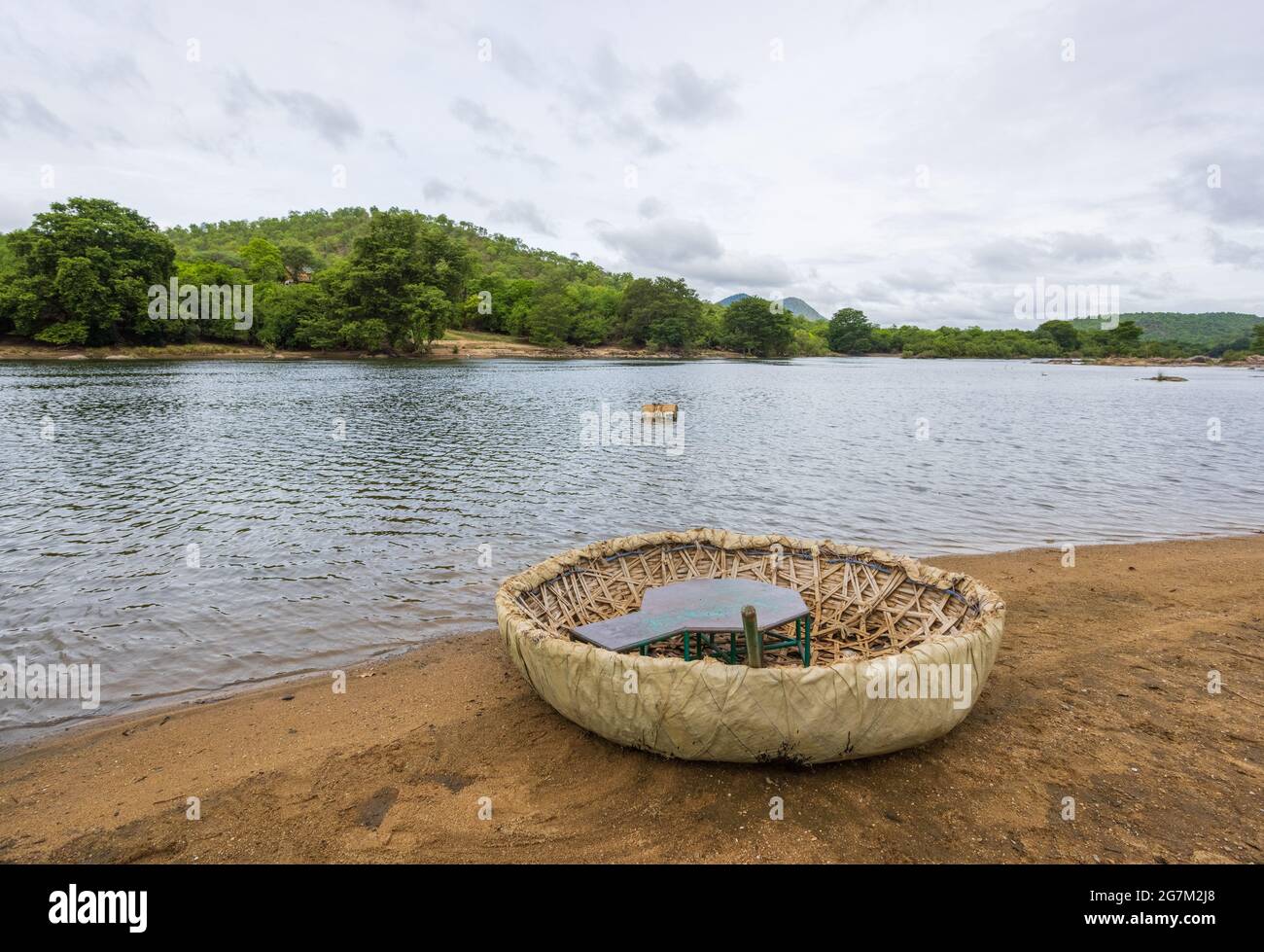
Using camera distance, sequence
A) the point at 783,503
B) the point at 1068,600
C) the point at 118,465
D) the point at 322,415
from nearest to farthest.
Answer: the point at 1068,600, the point at 783,503, the point at 118,465, the point at 322,415

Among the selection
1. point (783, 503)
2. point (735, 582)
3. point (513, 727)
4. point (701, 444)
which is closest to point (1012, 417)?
point (701, 444)

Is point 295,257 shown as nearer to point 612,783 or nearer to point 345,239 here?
point 345,239

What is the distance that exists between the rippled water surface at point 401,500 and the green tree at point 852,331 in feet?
536

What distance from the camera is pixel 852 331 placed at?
195875mm

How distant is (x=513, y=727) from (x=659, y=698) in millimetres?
1986

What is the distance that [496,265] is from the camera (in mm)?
152875

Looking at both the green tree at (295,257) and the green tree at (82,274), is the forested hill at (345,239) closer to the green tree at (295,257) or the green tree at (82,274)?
the green tree at (295,257)

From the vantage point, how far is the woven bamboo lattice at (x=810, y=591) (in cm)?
727

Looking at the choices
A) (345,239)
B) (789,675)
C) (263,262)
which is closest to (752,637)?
(789,675)

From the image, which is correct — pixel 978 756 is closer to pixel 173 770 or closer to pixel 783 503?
pixel 173 770
